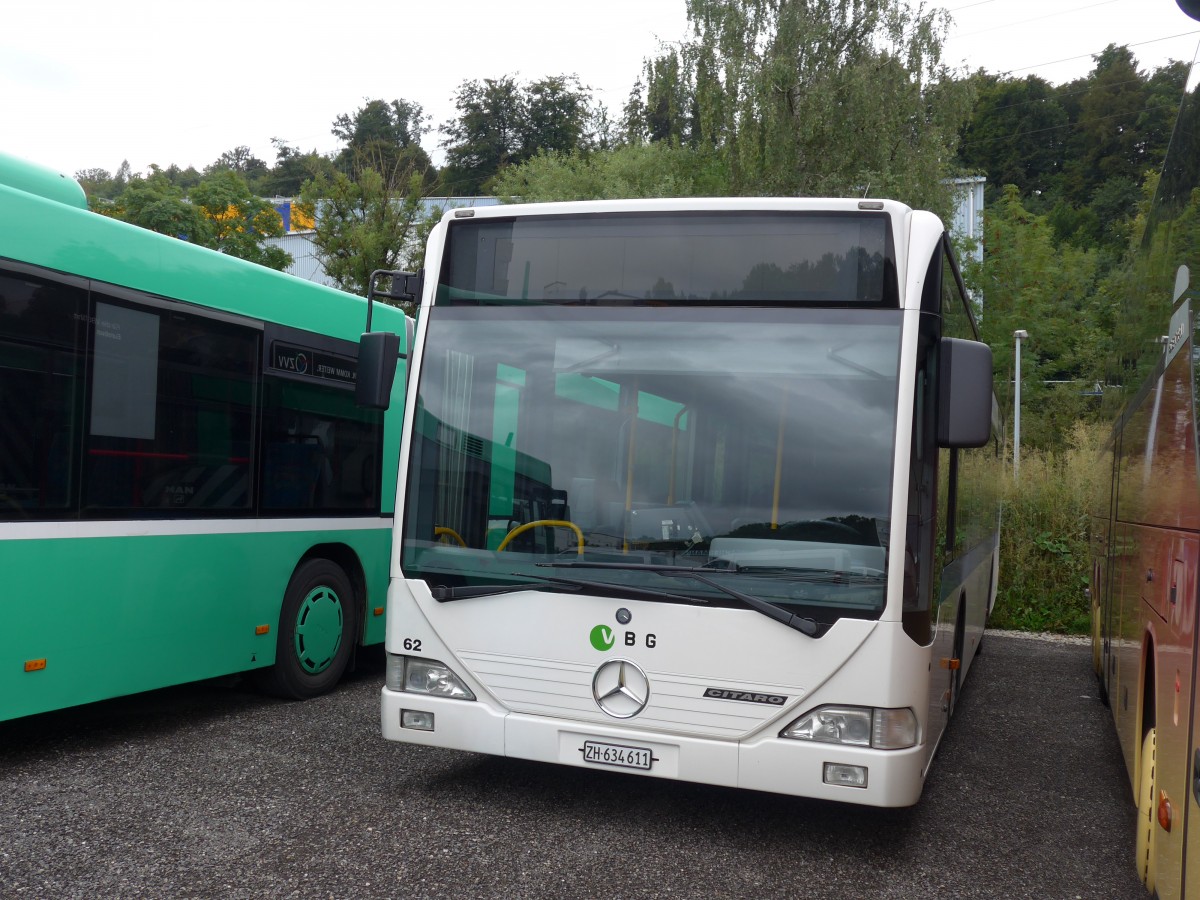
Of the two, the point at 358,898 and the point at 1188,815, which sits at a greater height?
the point at 1188,815

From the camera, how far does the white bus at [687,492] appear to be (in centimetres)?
464

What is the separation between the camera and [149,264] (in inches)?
244

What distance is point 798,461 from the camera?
4.75 meters

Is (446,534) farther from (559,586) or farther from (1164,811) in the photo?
(1164,811)

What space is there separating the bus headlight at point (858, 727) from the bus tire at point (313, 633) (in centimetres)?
398

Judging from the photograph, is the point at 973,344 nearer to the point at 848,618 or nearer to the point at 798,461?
the point at 798,461

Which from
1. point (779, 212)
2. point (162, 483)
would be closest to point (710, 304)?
point (779, 212)

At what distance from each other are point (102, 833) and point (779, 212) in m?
4.09

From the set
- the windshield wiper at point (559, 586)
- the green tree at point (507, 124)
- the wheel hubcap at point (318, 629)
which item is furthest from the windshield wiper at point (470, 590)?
the green tree at point (507, 124)

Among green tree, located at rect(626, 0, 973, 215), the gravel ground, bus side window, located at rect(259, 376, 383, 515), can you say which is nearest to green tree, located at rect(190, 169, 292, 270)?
green tree, located at rect(626, 0, 973, 215)

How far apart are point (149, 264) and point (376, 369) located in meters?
1.74

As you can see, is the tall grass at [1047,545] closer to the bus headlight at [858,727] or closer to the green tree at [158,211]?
the bus headlight at [858,727]

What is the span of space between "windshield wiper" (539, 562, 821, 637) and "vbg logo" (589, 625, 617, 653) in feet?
0.90

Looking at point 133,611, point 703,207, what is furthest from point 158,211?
point 703,207
